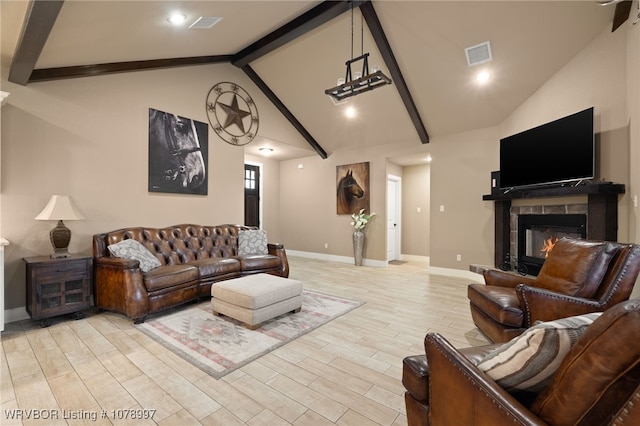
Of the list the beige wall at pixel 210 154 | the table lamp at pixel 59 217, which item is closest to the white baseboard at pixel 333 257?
the beige wall at pixel 210 154

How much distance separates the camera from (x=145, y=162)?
4.11 meters

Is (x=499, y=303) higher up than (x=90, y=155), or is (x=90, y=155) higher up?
(x=90, y=155)

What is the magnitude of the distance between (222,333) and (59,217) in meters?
2.14

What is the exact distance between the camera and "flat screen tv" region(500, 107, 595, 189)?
10.1 feet

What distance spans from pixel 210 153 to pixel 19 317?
3.15 meters

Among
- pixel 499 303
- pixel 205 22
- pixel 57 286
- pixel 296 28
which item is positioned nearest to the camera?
pixel 499 303

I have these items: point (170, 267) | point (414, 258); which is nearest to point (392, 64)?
point (170, 267)

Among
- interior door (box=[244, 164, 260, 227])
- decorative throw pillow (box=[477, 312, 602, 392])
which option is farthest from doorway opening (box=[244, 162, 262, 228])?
decorative throw pillow (box=[477, 312, 602, 392])

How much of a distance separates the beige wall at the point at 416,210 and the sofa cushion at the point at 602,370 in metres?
6.45

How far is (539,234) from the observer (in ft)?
13.4

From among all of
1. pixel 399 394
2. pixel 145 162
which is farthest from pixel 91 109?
pixel 399 394

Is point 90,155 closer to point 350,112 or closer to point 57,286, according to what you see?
point 57,286

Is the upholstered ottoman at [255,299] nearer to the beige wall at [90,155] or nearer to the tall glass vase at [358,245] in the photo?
the beige wall at [90,155]

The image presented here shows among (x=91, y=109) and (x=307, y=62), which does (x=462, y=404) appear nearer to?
(x=91, y=109)
